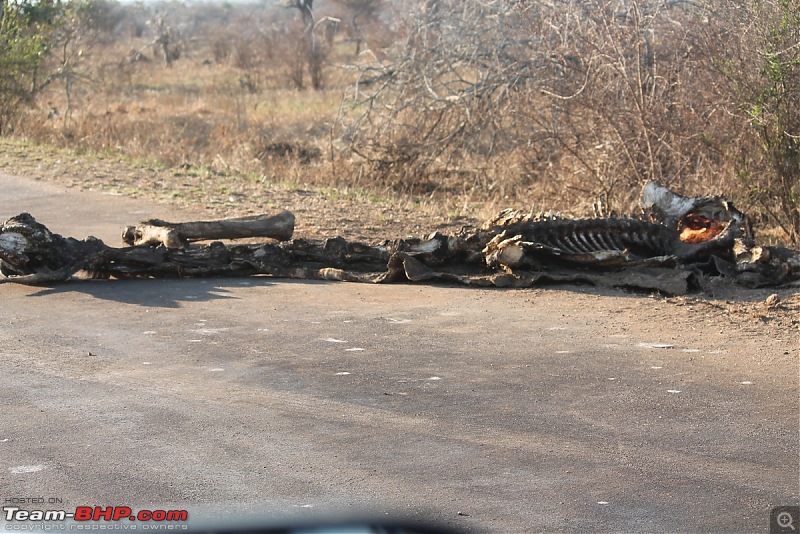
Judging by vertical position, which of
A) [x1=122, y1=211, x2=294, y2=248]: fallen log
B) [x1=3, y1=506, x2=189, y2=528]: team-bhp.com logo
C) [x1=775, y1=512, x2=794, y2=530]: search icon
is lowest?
[x1=775, y1=512, x2=794, y2=530]: search icon

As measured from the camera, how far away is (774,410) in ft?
16.6

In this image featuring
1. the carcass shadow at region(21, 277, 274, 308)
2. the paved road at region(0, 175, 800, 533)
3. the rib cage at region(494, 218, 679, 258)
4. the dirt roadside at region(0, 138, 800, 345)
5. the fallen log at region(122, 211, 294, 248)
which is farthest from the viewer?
the fallen log at region(122, 211, 294, 248)

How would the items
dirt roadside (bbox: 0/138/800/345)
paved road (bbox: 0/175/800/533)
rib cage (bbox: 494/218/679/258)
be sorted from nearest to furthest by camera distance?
paved road (bbox: 0/175/800/533)
dirt roadside (bbox: 0/138/800/345)
rib cage (bbox: 494/218/679/258)

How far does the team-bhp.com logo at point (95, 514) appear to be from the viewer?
12.0ft

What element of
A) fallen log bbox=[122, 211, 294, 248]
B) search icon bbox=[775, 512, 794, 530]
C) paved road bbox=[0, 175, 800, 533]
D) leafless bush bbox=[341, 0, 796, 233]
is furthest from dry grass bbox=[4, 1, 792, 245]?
search icon bbox=[775, 512, 794, 530]

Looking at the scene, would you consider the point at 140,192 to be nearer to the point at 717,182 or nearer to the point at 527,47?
the point at 527,47

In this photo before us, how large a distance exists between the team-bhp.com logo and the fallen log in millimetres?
4859

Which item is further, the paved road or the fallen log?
the fallen log

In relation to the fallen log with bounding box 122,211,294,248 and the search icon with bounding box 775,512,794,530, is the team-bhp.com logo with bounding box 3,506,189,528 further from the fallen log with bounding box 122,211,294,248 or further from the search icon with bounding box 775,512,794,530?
the fallen log with bounding box 122,211,294,248

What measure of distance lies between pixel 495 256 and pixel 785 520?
164 inches

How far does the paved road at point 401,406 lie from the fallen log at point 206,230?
0.81 m

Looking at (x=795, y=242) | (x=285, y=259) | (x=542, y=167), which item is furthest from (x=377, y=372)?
(x=542, y=167)

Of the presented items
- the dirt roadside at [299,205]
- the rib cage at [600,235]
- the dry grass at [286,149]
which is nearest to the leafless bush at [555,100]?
the dry grass at [286,149]

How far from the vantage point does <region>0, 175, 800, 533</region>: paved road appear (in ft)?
13.1
